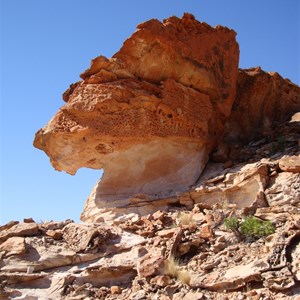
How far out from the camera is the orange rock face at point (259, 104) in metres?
14.0

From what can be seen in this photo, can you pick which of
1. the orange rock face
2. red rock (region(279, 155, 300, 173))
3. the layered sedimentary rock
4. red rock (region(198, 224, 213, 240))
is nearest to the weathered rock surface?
red rock (region(198, 224, 213, 240))

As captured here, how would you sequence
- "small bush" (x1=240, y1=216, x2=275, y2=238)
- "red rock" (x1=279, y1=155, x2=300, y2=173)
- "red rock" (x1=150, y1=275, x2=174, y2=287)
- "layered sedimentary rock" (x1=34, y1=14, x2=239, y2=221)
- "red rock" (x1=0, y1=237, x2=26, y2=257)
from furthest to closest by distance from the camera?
1. "layered sedimentary rock" (x1=34, y1=14, x2=239, y2=221)
2. "red rock" (x1=279, y1=155, x2=300, y2=173)
3. "red rock" (x1=0, y1=237, x2=26, y2=257)
4. "small bush" (x1=240, y1=216, x2=275, y2=238)
5. "red rock" (x1=150, y1=275, x2=174, y2=287)

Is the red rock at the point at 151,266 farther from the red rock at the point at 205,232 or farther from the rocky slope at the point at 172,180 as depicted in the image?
the red rock at the point at 205,232

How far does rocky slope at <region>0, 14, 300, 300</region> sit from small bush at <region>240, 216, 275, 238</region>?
0.06ft

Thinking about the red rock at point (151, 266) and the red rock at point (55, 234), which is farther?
the red rock at point (55, 234)

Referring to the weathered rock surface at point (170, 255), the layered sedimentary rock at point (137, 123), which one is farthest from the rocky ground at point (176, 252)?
the layered sedimentary rock at point (137, 123)

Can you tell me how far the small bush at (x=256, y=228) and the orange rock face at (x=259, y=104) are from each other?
5.55 m

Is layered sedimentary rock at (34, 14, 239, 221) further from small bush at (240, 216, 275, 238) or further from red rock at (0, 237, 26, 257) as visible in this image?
small bush at (240, 216, 275, 238)

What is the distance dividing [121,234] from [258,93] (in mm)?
7228

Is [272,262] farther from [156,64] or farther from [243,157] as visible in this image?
[156,64]

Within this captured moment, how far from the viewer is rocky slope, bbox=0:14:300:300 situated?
7578 mm

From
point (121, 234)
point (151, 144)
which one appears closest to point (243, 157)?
point (151, 144)

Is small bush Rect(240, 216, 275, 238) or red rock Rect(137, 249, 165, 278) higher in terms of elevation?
small bush Rect(240, 216, 275, 238)

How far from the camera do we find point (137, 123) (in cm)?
1178
